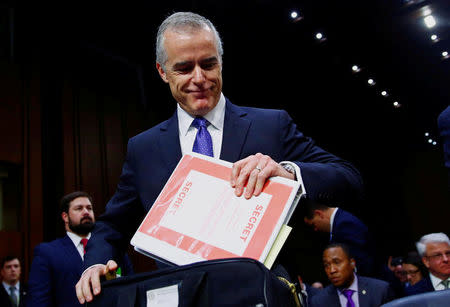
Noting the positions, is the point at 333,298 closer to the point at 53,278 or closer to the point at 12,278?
the point at 53,278

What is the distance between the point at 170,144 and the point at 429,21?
7.57 m

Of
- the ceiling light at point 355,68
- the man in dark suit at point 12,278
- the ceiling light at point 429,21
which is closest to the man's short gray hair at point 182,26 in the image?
the man in dark suit at point 12,278

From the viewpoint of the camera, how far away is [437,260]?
4.07 metres

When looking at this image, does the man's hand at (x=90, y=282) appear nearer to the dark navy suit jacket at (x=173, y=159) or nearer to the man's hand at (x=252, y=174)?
the dark navy suit jacket at (x=173, y=159)

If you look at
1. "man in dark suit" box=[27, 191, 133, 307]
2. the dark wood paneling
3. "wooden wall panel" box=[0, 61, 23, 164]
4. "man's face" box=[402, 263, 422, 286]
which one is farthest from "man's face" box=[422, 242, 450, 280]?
"wooden wall panel" box=[0, 61, 23, 164]

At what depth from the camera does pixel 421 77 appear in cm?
968

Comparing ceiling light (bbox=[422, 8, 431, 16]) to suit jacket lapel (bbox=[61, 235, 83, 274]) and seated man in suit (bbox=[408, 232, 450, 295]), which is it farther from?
suit jacket lapel (bbox=[61, 235, 83, 274])

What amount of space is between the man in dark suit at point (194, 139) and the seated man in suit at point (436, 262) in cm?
320

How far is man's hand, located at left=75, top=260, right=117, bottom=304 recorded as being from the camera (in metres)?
→ 1.05

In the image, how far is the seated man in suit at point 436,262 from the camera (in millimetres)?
4020

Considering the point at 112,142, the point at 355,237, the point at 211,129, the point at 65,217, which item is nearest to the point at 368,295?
the point at 355,237

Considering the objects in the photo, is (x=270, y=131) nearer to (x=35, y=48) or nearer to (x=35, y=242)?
(x=35, y=242)

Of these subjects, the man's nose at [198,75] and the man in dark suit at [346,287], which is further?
the man in dark suit at [346,287]

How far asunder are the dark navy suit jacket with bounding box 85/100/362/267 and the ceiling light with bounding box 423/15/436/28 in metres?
7.31
